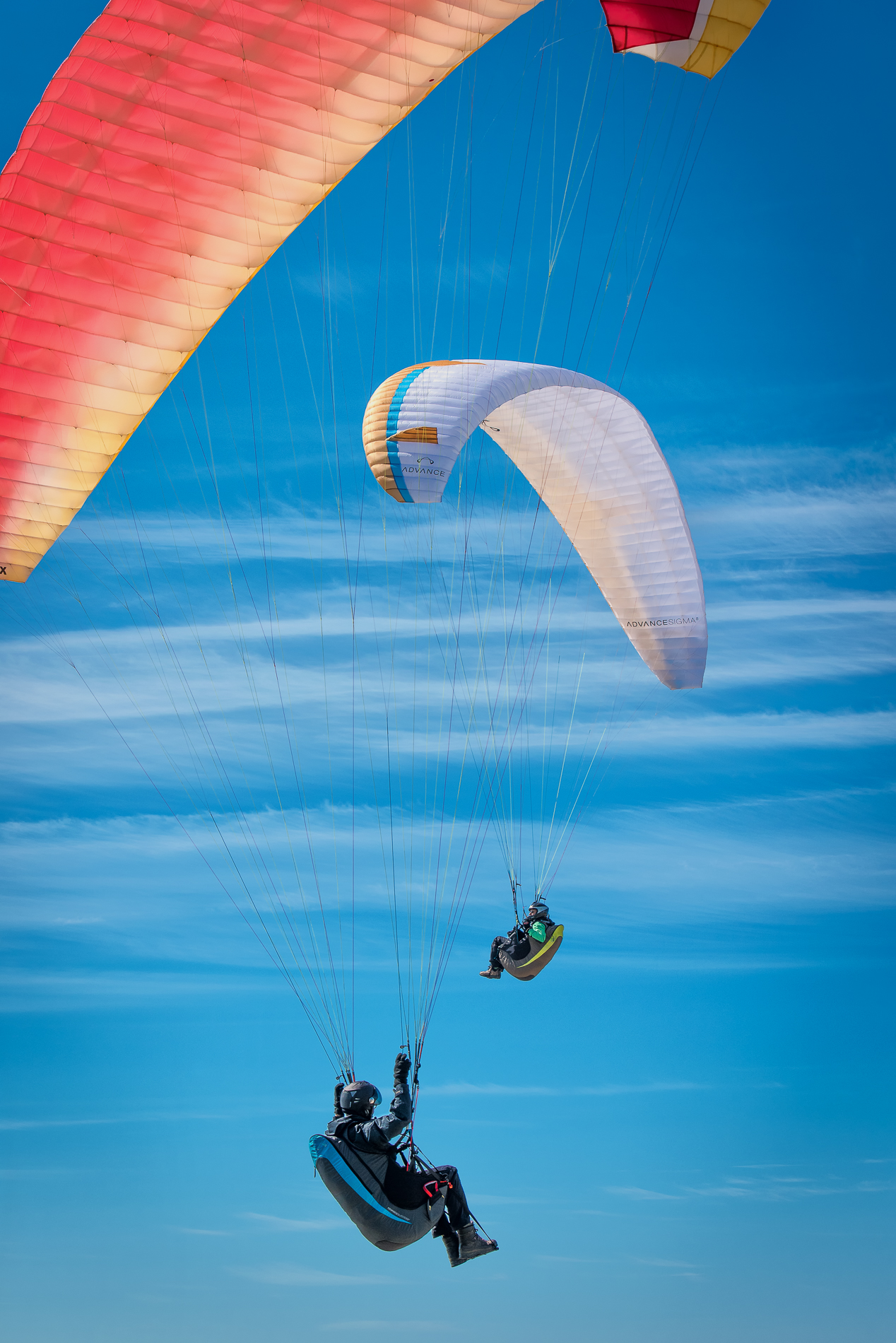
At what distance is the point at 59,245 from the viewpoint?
38.2ft

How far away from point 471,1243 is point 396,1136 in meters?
1.48

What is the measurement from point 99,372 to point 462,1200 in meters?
7.20

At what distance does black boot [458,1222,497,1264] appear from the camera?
40.8 feet

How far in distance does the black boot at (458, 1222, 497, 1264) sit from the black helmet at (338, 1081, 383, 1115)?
1656 millimetres

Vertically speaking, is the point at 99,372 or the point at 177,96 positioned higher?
the point at 177,96

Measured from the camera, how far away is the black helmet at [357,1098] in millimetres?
11508

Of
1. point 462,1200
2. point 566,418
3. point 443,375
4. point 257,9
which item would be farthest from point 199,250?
Result: point 462,1200

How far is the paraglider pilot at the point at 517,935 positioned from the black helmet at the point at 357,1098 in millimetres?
4267

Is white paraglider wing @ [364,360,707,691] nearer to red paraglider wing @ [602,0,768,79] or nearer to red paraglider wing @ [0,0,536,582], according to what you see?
red paraglider wing @ [602,0,768,79]

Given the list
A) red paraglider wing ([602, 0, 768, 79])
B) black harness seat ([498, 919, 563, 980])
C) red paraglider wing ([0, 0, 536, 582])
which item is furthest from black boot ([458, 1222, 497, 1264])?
red paraglider wing ([602, 0, 768, 79])

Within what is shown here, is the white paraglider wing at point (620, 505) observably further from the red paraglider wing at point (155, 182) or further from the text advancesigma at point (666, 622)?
the red paraglider wing at point (155, 182)

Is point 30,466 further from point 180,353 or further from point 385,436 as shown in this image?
point 385,436

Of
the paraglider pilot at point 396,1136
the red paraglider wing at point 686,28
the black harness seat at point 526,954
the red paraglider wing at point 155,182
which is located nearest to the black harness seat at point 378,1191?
the paraglider pilot at point 396,1136

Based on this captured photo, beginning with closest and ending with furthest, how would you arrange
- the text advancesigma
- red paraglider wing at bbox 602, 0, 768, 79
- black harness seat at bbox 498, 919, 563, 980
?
red paraglider wing at bbox 602, 0, 768, 79, black harness seat at bbox 498, 919, 563, 980, the text advancesigma
